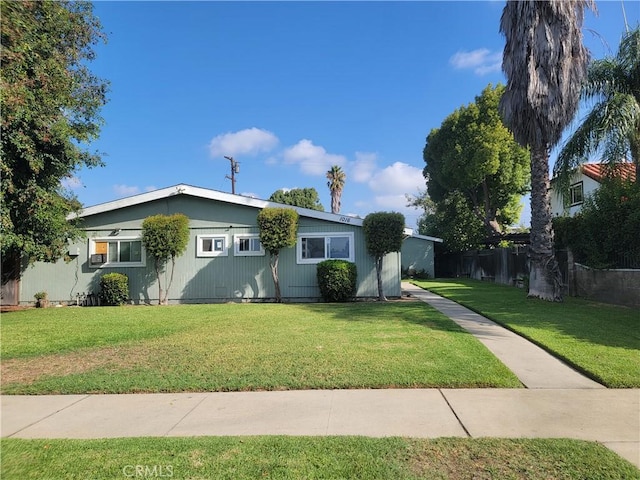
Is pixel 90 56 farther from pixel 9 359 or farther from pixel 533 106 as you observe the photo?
pixel 533 106

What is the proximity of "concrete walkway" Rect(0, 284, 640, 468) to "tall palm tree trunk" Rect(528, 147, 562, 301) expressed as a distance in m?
8.34

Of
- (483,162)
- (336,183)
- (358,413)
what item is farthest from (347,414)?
(336,183)

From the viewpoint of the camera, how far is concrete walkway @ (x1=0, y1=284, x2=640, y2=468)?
4.19 meters

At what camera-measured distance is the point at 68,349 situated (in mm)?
7953

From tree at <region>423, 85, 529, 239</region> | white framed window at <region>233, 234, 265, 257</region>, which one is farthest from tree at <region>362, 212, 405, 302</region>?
tree at <region>423, 85, 529, 239</region>

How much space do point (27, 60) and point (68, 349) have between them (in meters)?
7.58

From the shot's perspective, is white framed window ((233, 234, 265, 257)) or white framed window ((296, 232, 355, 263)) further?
white framed window ((233, 234, 265, 257))

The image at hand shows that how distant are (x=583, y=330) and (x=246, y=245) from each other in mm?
10961

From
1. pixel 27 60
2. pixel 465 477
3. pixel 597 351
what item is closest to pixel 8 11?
pixel 27 60

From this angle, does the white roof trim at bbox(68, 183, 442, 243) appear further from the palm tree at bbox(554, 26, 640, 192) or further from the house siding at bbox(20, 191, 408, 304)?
the palm tree at bbox(554, 26, 640, 192)

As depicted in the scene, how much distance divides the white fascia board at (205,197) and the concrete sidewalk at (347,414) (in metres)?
10.3

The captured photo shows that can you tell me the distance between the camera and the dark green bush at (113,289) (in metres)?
15.3

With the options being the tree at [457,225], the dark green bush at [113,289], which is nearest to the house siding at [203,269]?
the dark green bush at [113,289]

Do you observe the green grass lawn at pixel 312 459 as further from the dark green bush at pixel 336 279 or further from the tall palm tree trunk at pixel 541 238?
the tall palm tree trunk at pixel 541 238
